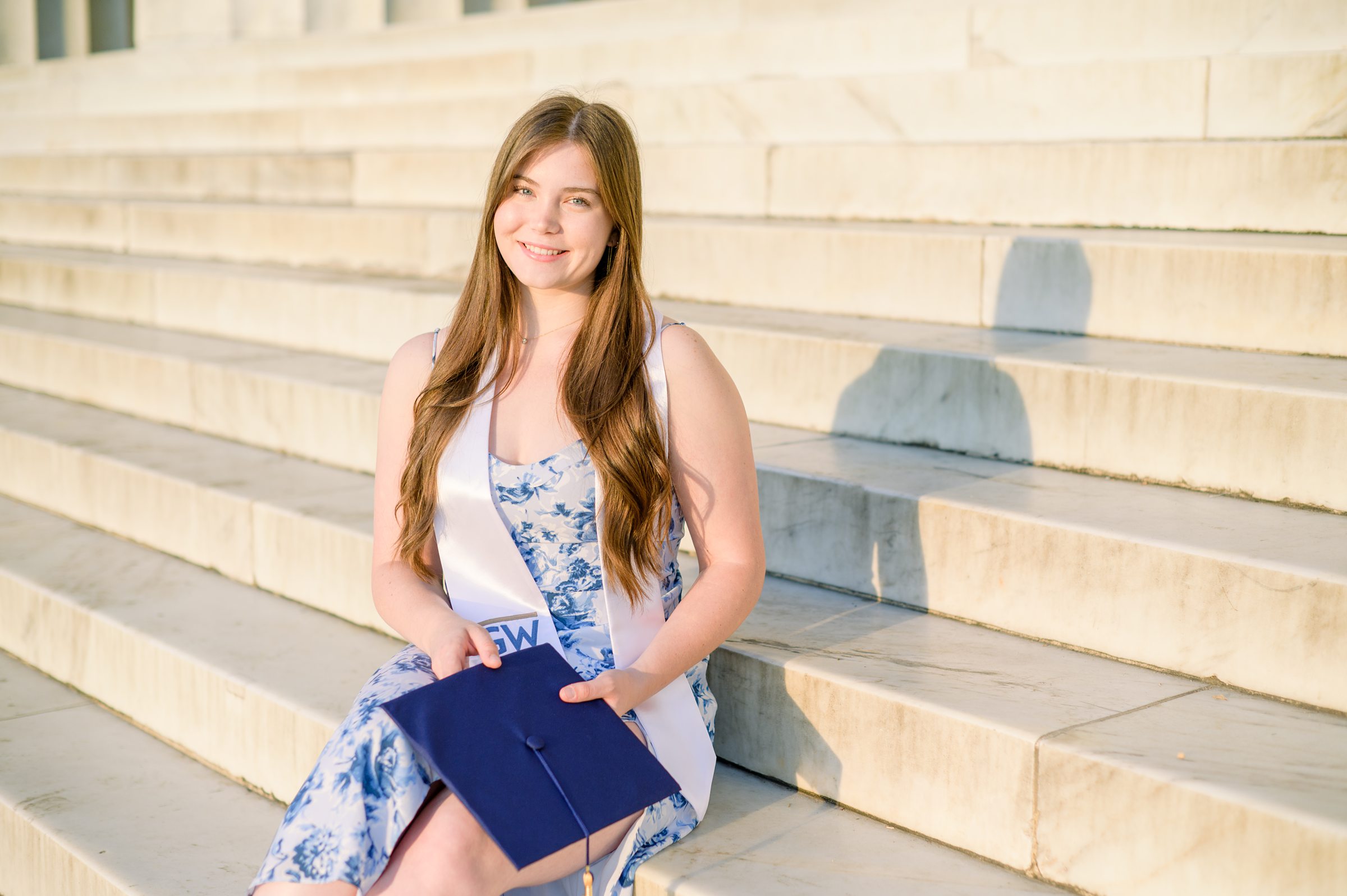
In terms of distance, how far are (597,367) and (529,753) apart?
0.81 meters

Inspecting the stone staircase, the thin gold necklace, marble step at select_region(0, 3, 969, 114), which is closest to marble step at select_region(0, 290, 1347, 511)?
the stone staircase

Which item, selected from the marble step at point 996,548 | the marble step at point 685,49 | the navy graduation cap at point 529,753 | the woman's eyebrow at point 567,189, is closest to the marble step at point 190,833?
the navy graduation cap at point 529,753

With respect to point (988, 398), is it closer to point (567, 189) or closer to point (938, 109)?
point (567, 189)

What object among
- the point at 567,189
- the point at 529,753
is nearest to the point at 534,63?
the point at 567,189

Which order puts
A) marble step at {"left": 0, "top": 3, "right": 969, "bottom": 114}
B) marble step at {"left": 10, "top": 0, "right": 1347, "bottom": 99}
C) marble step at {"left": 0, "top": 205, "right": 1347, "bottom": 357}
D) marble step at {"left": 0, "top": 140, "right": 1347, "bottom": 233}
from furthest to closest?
marble step at {"left": 0, "top": 3, "right": 969, "bottom": 114} → marble step at {"left": 10, "top": 0, "right": 1347, "bottom": 99} → marble step at {"left": 0, "top": 140, "right": 1347, "bottom": 233} → marble step at {"left": 0, "top": 205, "right": 1347, "bottom": 357}

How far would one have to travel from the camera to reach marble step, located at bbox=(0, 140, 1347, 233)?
3666mm

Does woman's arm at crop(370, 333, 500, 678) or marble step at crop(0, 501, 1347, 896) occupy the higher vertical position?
woman's arm at crop(370, 333, 500, 678)

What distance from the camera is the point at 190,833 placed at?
302 cm

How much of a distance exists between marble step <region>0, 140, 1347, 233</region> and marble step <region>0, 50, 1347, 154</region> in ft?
0.81

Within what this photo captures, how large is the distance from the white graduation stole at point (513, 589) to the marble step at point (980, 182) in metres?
2.10

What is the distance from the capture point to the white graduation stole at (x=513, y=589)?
2467 mm

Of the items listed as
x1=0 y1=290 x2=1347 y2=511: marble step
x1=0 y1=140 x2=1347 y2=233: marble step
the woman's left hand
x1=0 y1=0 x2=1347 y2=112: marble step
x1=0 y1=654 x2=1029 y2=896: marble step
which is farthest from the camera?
x1=0 y1=0 x2=1347 y2=112: marble step

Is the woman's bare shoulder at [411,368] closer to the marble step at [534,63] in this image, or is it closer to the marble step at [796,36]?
the marble step at [796,36]

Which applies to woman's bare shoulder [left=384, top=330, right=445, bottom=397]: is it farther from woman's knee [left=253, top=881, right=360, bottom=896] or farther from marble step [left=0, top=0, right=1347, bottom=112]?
marble step [left=0, top=0, right=1347, bottom=112]
